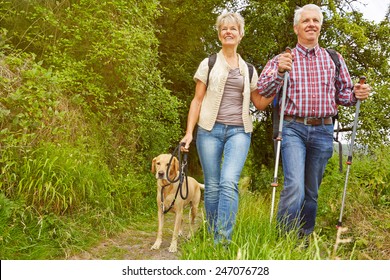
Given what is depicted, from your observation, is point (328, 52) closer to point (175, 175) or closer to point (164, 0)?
point (175, 175)

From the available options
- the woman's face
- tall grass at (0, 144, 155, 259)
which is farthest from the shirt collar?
tall grass at (0, 144, 155, 259)

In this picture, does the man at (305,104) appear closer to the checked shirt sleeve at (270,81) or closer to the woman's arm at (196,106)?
the checked shirt sleeve at (270,81)

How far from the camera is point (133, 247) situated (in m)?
6.39

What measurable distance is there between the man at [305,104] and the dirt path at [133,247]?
4.79 ft

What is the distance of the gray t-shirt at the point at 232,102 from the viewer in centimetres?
490

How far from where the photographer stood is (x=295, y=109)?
190 inches

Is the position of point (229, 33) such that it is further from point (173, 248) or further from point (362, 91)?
point (173, 248)

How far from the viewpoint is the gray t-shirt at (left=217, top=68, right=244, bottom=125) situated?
16.1 feet

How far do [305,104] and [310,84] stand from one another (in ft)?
0.70

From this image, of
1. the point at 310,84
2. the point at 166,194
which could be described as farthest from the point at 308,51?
the point at 166,194

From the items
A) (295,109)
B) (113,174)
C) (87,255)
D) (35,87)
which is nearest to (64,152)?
(35,87)

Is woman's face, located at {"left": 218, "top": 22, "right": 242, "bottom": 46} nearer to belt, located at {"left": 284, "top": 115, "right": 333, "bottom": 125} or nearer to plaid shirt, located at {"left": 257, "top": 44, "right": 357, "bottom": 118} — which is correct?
plaid shirt, located at {"left": 257, "top": 44, "right": 357, "bottom": 118}

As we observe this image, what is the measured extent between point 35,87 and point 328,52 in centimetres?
343

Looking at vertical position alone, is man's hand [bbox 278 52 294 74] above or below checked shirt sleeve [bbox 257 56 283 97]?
above
